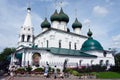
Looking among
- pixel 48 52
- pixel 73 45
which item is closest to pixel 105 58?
pixel 73 45

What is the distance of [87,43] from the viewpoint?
149ft

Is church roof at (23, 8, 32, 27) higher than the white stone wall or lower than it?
higher

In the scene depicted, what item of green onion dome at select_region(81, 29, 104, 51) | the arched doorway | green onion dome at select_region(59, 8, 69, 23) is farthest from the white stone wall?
the arched doorway

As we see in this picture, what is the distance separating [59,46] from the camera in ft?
150

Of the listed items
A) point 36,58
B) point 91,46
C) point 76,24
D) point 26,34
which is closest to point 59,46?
point 91,46

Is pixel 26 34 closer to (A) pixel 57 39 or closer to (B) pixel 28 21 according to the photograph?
(B) pixel 28 21

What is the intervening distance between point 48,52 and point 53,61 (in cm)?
194

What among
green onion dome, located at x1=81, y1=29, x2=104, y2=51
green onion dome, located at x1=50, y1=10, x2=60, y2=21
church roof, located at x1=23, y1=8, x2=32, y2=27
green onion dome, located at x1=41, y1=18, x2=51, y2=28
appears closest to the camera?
green onion dome, located at x1=81, y1=29, x2=104, y2=51

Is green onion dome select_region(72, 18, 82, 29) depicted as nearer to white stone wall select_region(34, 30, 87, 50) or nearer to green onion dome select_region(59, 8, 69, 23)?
white stone wall select_region(34, 30, 87, 50)

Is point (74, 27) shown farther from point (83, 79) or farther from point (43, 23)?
point (83, 79)

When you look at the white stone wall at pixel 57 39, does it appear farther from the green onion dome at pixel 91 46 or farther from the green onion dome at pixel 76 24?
the green onion dome at pixel 91 46

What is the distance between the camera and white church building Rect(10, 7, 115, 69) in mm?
37594

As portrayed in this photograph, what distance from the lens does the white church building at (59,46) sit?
123ft

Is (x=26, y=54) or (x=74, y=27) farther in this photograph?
(x=74, y=27)
